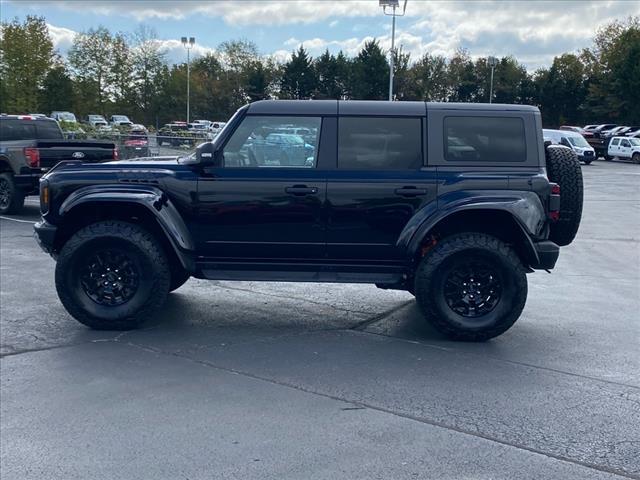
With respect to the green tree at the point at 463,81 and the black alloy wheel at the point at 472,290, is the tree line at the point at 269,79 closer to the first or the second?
the green tree at the point at 463,81

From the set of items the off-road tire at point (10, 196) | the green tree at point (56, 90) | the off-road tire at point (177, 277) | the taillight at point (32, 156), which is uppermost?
the green tree at point (56, 90)

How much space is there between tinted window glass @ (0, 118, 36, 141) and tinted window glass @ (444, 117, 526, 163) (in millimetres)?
12413

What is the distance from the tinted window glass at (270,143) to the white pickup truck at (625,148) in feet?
141

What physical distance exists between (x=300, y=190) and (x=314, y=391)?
203cm

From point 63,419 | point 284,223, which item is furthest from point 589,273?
point 63,419

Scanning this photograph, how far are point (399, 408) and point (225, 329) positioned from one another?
2.50 meters

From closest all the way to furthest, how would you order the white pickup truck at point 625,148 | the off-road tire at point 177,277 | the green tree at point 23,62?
the off-road tire at point 177,277, the white pickup truck at point 625,148, the green tree at point 23,62

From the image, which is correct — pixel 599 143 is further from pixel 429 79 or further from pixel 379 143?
pixel 379 143

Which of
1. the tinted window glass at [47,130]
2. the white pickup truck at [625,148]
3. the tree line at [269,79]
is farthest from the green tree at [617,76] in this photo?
the tinted window glass at [47,130]

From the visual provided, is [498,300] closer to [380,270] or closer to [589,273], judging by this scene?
[380,270]

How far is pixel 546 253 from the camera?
6.76 m

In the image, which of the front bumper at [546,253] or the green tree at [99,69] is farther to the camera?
the green tree at [99,69]

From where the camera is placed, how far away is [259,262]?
6988mm

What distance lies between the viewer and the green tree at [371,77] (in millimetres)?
54062
